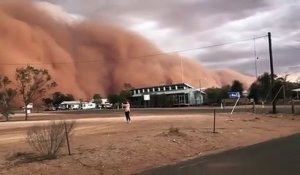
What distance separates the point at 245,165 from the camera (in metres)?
15.7

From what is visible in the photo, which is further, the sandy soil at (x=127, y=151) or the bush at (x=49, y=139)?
the bush at (x=49, y=139)

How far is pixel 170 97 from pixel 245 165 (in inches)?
4751

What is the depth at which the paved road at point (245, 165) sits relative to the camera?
14296 millimetres

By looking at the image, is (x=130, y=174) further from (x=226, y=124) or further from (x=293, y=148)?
(x=226, y=124)

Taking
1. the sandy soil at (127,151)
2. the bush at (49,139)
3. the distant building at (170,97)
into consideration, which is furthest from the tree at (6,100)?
the distant building at (170,97)

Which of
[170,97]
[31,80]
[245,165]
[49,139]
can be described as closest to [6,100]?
[31,80]

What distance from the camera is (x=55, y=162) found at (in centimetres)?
1781

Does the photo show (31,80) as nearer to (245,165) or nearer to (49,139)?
(49,139)

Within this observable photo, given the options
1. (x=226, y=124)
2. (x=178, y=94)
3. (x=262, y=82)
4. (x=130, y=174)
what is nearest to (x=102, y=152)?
(x=130, y=174)

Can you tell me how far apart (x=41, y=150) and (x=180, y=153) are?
5711 millimetres

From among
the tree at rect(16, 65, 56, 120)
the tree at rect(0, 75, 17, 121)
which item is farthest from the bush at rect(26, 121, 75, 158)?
the tree at rect(16, 65, 56, 120)

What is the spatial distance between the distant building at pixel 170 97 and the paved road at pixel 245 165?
10636 centimetres

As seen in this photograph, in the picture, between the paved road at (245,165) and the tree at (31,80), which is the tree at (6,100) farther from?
the paved road at (245,165)

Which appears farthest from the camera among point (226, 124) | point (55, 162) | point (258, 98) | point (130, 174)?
point (258, 98)
